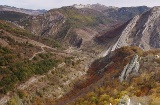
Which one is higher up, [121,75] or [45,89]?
[121,75]

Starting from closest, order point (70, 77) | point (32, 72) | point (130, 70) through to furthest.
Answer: point (130, 70)
point (32, 72)
point (70, 77)

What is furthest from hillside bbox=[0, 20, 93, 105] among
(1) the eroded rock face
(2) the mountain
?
(1) the eroded rock face

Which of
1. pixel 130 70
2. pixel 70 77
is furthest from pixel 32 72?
pixel 130 70

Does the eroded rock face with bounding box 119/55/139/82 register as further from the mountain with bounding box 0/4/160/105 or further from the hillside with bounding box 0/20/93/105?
the hillside with bounding box 0/20/93/105

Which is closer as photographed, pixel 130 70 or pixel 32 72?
pixel 130 70

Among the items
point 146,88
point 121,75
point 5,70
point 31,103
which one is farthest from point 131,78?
point 5,70

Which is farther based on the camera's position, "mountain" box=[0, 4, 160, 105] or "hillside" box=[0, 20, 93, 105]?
"hillside" box=[0, 20, 93, 105]

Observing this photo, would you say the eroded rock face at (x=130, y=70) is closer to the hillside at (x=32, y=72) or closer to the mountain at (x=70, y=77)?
the mountain at (x=70, y=77)

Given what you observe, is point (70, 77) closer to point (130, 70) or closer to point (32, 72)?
point (32, 72)

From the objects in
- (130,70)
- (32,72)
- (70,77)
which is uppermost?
(130,70)

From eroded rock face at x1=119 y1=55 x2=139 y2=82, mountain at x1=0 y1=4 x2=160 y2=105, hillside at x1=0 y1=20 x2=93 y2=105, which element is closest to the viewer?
mountain at x1=0 y1=4 x2=160 y2=105

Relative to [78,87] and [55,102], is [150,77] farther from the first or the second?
[78,87]
